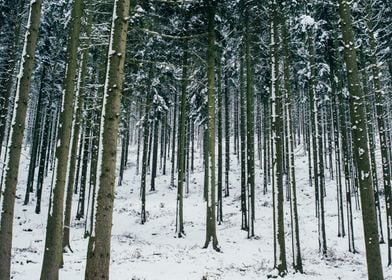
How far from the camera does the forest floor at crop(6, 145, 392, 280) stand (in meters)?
12.9

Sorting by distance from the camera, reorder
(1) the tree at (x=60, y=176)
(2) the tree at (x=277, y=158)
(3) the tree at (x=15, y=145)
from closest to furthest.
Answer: (3) the tree at (x=15, y=145), (1) the tree at (x=60, y=176), (2) the tree at (x=277, y=158)

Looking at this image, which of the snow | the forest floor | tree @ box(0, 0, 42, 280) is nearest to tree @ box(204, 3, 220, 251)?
the forest floor

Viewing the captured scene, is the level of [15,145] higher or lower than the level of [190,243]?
higher

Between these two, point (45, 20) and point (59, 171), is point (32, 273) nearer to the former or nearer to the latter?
point (59, 171)

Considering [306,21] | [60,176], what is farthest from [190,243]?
[306,21]

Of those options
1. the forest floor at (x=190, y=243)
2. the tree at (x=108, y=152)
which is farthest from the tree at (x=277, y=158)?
the tree at (x=108, y=152)

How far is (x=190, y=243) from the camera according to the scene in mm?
19734

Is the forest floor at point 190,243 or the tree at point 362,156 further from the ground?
the tree at point 362,156

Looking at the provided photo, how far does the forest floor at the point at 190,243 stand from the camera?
1294 cm

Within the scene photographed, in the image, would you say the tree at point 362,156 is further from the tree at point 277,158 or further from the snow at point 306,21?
the snow at point 306,21

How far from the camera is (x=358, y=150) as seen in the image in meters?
9.17

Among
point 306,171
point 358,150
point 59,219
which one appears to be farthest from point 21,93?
point 306,171

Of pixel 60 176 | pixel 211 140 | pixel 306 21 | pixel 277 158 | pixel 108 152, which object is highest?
pixel 306 21

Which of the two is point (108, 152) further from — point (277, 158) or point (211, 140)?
point (211, 140)
